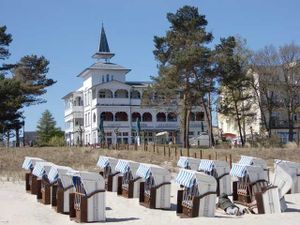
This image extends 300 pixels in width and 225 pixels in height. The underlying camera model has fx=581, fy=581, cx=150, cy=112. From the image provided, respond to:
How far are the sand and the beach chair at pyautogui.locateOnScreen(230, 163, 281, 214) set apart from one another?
63 cm

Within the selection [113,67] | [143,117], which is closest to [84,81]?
[113,67]

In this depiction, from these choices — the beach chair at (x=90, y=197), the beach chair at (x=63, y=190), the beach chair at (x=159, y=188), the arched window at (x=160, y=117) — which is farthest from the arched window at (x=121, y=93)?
the beach chair at (x=90, y=197)

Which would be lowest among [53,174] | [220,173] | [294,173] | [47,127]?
[294,173]

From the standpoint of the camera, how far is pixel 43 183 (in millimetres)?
20547

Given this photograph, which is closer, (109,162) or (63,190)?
(63,190)

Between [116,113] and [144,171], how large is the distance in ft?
194

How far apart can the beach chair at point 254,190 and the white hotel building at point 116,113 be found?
2110 inches

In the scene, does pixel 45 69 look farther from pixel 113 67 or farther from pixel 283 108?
pixel 283 108

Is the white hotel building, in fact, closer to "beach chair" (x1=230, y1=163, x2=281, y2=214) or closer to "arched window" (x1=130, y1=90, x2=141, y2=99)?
"arched window" (x1=130, y1=90, x2=141, y2=99)

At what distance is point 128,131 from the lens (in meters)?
77.6

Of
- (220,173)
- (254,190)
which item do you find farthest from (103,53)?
(254,190)

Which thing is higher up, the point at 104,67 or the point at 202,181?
the point at 104,67

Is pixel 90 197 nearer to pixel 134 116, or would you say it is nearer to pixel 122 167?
pixel 122 167

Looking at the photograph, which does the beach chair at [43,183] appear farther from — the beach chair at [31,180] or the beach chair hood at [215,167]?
the beach chair hood at [215,167]
